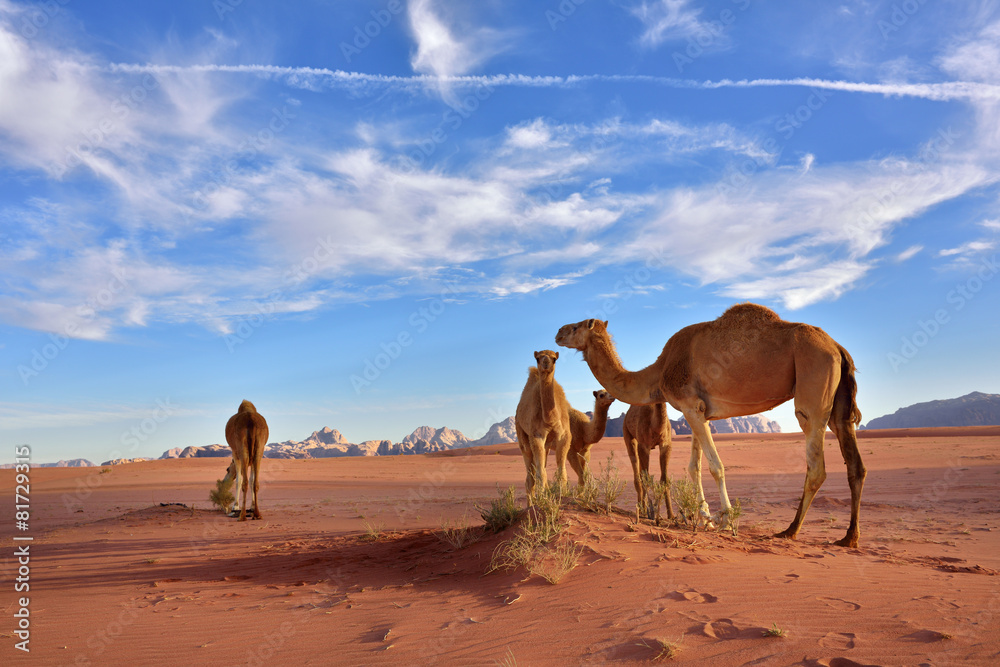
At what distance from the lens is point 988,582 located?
586cm

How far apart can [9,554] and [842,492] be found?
2149 centimetres

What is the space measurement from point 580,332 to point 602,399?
→ 2.50 metres

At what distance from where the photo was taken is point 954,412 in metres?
148

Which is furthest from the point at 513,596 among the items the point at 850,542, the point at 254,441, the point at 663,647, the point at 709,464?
the point at 254,441

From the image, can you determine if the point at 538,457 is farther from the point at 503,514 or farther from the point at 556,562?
the point at 556,562

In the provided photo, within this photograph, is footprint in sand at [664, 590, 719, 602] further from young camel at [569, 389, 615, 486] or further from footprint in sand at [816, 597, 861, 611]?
young camel at [569, 389, 615, 486]

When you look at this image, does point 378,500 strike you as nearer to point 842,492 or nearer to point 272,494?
point 272,494

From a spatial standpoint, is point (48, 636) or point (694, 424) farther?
point (694, 424)

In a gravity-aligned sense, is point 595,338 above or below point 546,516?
above

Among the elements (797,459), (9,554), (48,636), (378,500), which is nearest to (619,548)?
(48,636)

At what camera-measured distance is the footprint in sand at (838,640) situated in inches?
160

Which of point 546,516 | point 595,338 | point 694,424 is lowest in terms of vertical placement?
point 546,516

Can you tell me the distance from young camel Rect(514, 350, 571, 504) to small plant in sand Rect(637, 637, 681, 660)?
6133 millimetres

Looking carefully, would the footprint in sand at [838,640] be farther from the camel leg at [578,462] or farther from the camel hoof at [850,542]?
the camel leg at [578,462]
